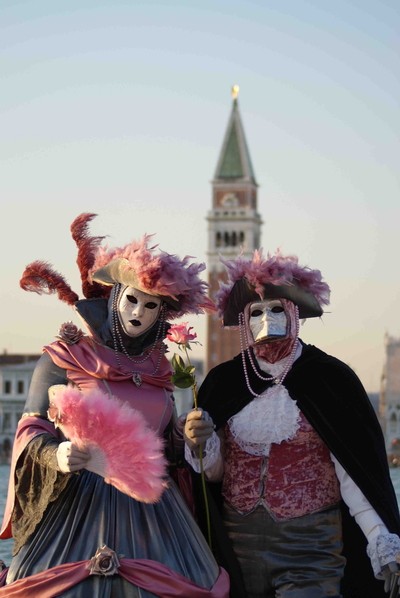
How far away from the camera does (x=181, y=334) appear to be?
4766 mm

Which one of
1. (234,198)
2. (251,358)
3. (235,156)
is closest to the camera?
(251,358)

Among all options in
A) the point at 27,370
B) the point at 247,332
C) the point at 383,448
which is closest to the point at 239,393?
the point at 247,332

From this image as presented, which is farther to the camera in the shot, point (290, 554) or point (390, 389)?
point (390, 389)

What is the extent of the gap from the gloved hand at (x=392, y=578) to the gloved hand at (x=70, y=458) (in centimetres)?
104

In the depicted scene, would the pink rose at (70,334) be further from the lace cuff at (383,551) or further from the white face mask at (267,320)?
the lace cuff at (383,551)

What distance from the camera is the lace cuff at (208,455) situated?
476 centimetres

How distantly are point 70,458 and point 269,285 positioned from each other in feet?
3.10

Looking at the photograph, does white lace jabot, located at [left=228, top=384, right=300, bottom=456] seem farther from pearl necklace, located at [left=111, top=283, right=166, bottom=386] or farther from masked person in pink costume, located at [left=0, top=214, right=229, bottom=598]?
pearl necklace, located at [left=111, top=283, right=166, bottom=386]

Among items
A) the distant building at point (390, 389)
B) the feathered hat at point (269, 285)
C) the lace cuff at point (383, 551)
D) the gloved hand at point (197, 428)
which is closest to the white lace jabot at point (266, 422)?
the gloved hand at point (197, 428)

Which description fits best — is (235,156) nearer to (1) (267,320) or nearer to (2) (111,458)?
(1) (267,320)

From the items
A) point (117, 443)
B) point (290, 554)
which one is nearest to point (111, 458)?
point (117, 443)

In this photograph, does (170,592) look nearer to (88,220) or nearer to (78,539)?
(78,539)

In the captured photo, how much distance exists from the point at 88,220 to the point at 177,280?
0.50 m

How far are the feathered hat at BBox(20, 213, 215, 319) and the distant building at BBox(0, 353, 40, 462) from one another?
118 feet
